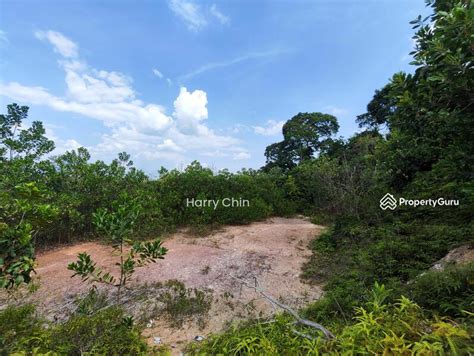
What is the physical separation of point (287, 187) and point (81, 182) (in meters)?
7.55

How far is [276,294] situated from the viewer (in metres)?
3.68

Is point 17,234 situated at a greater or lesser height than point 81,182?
lesser

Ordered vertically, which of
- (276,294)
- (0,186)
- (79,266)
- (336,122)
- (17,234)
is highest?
(336,122)

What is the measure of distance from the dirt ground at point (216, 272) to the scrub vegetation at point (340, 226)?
26 centimetres

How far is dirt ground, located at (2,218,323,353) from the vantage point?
10.2 feet

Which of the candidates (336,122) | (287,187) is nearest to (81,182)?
(287,187)

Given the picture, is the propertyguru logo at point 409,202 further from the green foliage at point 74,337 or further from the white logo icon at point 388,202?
the green foliage at point 74,337

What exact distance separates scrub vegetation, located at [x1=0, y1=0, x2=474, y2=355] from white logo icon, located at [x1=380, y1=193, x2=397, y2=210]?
0.79ft

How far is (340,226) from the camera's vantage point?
5902 millimetres

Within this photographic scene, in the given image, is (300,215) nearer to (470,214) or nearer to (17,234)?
(470,214)

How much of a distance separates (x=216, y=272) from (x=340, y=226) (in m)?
3.23

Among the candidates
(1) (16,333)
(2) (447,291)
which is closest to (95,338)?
(1) (16,333)

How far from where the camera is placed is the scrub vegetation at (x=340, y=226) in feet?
4.75

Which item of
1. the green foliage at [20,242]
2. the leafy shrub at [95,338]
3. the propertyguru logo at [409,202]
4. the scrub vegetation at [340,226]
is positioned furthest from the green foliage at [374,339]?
the propertyguru logo at [409,202]
